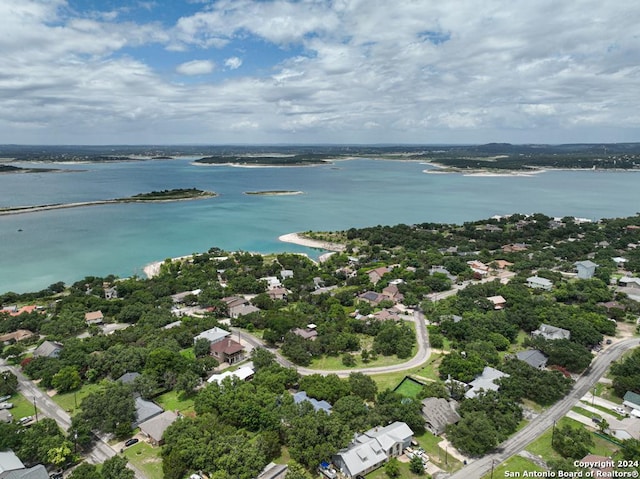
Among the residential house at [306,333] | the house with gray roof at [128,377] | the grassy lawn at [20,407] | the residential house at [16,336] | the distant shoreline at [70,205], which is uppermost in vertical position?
the distant shoreline at [70,205]

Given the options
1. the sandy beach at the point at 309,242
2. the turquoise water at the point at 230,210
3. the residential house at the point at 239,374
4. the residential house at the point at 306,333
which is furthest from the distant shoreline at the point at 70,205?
the residential house at the point at 239,374

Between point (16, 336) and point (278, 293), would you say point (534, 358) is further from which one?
point (16, 336)

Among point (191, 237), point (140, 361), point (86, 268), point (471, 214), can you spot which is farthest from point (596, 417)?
point (471, 214)

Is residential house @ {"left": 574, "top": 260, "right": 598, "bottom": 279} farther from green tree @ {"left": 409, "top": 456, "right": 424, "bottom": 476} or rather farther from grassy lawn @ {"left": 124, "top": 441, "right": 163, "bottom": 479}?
grassy lawn @ {"left": 124, "top": 441, "right": 163, "bottom": 479}

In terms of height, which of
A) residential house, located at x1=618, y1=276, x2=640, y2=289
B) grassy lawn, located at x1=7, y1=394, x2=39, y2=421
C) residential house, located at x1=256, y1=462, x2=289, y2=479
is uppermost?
residential house, located at x1=618, y1=276, x2=640, y2=289

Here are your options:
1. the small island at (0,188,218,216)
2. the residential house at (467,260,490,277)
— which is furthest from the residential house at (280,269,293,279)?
the small island at (0,188,218,216)

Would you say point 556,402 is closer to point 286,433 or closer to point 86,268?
point 286,433

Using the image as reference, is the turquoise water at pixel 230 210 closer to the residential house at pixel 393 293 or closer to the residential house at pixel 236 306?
the residential house at pixel 236 306
